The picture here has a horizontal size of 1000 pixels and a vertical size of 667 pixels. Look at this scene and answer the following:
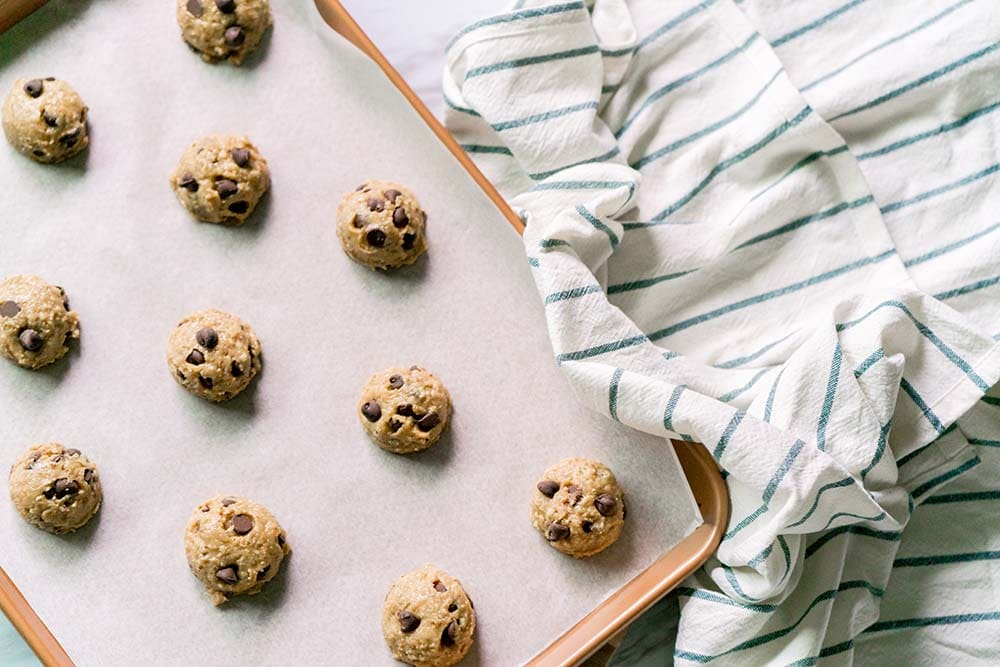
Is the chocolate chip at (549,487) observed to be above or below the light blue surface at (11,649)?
below

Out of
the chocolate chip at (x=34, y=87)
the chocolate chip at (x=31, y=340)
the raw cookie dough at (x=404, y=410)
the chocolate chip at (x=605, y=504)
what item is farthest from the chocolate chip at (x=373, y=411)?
the chocolate chip at (x=34, y=87)

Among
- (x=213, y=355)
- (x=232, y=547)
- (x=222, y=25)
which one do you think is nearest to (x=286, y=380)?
(x=213, y=355)

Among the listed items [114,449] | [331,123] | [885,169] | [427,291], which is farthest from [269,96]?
[885,169]

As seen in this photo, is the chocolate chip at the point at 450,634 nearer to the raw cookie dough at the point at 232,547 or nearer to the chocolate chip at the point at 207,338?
the raw cookie dough at the point at 232,547

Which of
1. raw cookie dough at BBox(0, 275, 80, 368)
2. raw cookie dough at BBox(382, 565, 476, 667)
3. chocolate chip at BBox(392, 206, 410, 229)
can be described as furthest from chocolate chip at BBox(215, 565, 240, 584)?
chocolate chip at BBox(392, 206, 410, 229)

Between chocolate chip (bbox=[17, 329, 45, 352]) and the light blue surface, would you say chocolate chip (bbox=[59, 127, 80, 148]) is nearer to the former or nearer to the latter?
chocolate chip (bbox=[17, 329, 45, 352])

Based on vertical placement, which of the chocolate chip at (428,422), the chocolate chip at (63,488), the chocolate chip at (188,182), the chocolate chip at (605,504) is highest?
the chocolate chip at (188,182)

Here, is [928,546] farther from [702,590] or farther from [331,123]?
[331,123]

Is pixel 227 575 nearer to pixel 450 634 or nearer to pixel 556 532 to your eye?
pixel 450 634
